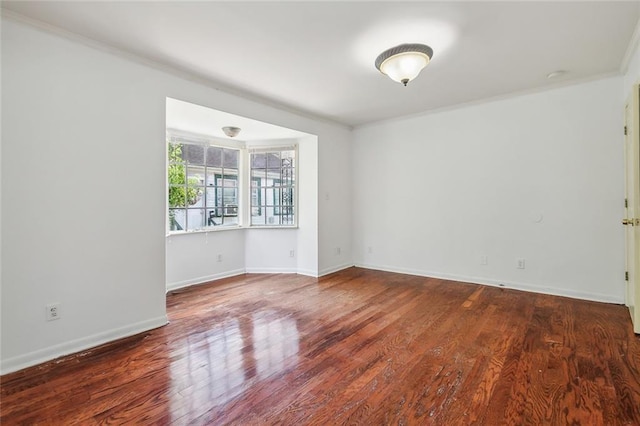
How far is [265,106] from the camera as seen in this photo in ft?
13.2

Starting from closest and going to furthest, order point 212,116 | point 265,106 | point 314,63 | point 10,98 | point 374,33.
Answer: point 10,98 < point 374,33 < point 314,63 < point 212,116 < point 265,106

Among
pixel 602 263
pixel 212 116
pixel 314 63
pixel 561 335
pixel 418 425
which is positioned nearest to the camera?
pixel 418 425

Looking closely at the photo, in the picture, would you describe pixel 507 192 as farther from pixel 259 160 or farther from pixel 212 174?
pixel 212 174

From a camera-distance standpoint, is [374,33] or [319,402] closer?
[319,402]

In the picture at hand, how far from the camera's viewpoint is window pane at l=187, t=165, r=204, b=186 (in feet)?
14.9

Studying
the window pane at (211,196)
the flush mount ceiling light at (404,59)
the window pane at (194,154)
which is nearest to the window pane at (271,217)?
the window pane at (211,196)

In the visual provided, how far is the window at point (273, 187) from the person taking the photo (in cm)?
514

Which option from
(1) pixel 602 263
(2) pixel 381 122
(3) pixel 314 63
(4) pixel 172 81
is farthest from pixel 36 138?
(1) pixel 602 263

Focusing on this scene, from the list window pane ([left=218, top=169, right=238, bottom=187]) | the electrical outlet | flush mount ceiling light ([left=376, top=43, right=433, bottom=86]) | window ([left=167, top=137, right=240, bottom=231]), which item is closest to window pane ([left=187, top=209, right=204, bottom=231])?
window ([left=167, top=137, right=240, bottom=231])

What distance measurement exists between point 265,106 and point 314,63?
1252mm

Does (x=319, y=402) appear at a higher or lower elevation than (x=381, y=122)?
lower

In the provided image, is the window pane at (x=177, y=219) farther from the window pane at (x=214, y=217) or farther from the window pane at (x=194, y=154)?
the window pane at (x=194, y=154)

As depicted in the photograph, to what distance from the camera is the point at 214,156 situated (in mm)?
4859

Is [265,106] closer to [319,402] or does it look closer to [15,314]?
[15,314]
